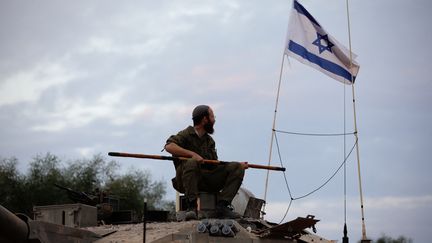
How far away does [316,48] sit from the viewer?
2475 centimetres

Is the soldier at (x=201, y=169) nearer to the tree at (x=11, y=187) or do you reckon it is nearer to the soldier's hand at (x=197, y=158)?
the soldier's hand at (x=197, y=158)

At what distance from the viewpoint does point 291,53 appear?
24.5 metres

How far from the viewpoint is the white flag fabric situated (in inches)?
964

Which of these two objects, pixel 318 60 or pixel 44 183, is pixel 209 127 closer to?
pixel 318 60

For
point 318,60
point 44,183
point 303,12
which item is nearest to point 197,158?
point 318,60

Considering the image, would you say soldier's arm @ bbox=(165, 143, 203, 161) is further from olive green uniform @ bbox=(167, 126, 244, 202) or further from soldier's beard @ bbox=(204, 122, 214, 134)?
soldier's beard @ bbox=(204, 122, 214, 134)

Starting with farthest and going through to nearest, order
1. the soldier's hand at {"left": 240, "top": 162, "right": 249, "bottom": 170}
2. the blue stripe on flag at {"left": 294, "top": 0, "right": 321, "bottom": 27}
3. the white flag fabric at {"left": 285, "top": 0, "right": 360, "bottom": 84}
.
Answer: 1. the blue stripe on flag at {"left": 294, "top": 0, "right": 321, "bottom": 27}
2. the white flag fabric at {"left": 285, "top": 0, "right": 360, "bottom": 84}
3. the soldier's hand at {"left": 240, "top": 162, "right": 249, "bottom": 170}

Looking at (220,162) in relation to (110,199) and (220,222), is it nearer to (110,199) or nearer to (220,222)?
(220,222)

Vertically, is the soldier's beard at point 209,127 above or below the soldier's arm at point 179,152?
above

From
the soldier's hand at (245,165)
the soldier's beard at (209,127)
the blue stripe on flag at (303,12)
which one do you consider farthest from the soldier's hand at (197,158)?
the blue stripe on flag at (303,12)

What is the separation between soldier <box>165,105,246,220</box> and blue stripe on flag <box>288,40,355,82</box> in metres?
8.30

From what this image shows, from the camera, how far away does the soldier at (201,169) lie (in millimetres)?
15758

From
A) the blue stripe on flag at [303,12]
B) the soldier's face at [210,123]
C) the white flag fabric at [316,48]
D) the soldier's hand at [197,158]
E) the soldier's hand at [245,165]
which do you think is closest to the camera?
the soldier's hand at [197,158]

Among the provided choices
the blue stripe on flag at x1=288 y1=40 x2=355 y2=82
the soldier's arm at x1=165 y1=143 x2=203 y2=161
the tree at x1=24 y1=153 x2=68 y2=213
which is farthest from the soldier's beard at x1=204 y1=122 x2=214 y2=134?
the tree at x1=24 y1=153 x2=68 y2=213
